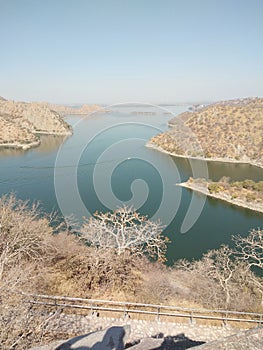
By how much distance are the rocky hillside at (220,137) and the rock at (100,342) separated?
132ft

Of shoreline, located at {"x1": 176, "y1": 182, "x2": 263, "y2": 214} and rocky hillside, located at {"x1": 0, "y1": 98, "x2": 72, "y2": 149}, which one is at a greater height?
rocky hillside, located at {"x1": 0, "y1": 98, "x2": 72, "y2": 149}

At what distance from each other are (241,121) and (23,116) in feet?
255

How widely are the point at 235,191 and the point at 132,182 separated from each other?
12327 millimetres

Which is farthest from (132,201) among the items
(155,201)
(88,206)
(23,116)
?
(23,116)

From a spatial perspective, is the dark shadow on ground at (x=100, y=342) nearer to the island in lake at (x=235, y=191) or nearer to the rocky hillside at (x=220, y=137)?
the island in lake at (x=235, y=191)

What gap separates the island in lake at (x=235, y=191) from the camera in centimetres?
2642

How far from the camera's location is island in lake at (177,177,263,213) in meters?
26.4

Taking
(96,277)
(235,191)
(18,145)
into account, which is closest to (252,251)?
(96,277)

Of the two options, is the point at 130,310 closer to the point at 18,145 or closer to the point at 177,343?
the point at 177,343

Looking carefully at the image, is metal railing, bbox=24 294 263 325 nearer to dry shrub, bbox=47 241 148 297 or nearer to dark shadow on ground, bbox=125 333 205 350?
dark shadow on ground, bbox=125 333 205 350

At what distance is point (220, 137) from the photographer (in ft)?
175

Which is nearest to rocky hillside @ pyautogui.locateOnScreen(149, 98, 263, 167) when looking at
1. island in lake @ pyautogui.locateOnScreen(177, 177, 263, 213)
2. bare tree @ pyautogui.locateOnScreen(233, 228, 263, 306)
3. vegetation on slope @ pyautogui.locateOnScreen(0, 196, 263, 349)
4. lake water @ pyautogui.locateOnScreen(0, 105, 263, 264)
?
lake water @ pyautogui.locateOnScreen(0, 105, 263, 264)

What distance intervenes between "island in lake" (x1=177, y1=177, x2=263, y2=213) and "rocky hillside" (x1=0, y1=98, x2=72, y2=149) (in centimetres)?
4364

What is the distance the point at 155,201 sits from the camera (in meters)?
25.6
